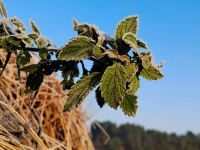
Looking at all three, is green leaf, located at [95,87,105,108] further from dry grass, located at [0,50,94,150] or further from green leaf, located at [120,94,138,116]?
dry grass, located at [0,50,94,150]

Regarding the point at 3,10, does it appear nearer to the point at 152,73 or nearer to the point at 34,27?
the point at 34,27

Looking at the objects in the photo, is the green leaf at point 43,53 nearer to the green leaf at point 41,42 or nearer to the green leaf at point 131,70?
the green leaf at point 41,42

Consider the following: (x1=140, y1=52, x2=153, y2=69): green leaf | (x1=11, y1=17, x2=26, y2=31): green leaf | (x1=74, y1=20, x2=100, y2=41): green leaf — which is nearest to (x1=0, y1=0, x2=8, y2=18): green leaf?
(x1=11, y1=17, x2=26, y2=31): green leaf

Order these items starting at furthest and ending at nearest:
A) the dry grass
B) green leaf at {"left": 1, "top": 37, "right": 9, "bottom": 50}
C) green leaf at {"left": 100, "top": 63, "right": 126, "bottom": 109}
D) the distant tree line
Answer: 1. the distant tree line
2. the dry grass
3. green leaf at {"left": 1, "top": 37, "right": 9, "bottom": 50}
4. green leaf at {"left": 100, "top": 63, "right": 126, "bottom": 109}

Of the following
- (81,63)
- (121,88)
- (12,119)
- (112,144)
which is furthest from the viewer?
(112,144)

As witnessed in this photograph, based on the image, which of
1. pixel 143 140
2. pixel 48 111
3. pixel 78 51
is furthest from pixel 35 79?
pixel 143 140

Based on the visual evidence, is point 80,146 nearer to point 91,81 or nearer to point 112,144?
point 91,81

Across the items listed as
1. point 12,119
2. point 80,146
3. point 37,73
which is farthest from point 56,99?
point 37,73
